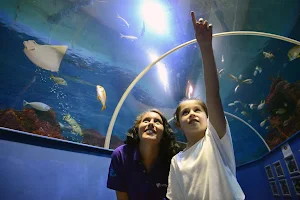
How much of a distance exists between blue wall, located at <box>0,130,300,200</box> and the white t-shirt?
2.42 metres

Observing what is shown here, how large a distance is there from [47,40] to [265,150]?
602 cm

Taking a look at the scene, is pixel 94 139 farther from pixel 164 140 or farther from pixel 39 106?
pixel 164 140

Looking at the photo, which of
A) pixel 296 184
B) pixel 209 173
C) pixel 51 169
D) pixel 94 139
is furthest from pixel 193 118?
pixel 296 184

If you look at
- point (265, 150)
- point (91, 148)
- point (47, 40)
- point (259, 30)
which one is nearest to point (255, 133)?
point (265, 150)

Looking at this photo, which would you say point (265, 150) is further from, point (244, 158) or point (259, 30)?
point (259, 30)

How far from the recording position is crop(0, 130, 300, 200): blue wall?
2648 mm

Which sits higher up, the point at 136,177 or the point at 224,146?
the point at 224,146

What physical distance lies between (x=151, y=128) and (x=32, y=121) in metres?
2.66

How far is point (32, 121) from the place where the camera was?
3.33 metres

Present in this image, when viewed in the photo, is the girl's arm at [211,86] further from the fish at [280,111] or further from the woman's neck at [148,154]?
the fish at [280,111]

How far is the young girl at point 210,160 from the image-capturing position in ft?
3.34

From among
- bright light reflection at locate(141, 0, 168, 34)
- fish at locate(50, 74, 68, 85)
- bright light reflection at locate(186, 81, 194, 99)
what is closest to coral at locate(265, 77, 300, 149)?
bright light reflection at locate(186, 81, 194, 99)

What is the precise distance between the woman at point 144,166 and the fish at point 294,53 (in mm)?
4076

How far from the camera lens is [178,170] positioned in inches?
48.4
